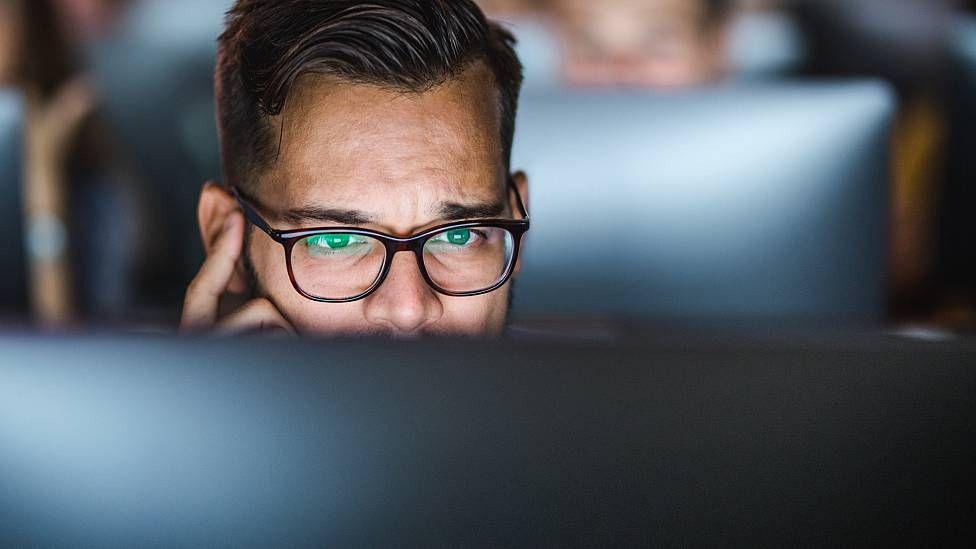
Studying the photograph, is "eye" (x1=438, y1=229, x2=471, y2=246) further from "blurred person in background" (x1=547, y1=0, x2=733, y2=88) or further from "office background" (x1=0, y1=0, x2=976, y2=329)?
"blurred person in background" (x1=547, y1=0, x2=733, y2=88)

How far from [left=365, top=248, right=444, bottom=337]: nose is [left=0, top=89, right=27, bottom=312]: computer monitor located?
0.48 m

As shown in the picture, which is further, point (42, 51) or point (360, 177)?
point (42, 51)

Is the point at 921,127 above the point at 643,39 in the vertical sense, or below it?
below

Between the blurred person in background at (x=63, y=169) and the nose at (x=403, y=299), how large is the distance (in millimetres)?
1670

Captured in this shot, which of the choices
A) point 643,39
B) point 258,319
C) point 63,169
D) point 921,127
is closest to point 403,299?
point 258,319

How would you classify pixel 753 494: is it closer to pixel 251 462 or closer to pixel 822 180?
pixel 251 462

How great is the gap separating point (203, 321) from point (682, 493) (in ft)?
1.80

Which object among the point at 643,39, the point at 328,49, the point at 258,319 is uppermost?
the point at 643,39

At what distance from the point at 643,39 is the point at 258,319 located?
3432 millimetres

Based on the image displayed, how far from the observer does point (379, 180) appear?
783 millimetres

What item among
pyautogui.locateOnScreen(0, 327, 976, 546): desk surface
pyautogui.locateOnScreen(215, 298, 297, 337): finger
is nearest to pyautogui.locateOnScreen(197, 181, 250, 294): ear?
pyautogui.locateOnScreen(215, 298, 297, 337): finger

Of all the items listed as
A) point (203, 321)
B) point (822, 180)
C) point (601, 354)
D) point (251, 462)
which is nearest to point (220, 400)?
point (251, 462)

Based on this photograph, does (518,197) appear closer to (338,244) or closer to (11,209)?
(338,244)

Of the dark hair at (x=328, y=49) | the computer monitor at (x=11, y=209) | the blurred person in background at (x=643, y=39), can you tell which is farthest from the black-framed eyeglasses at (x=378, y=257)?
the blurred person in background at (x=643, y=39)
